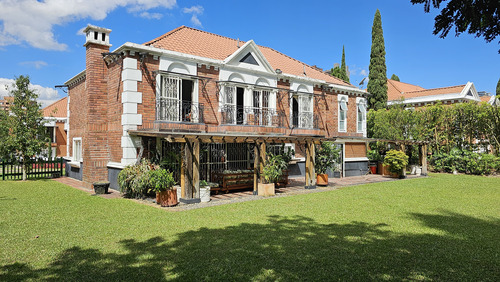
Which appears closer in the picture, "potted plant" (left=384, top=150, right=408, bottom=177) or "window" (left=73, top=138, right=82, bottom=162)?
"window" (left=73, top=138, right=82, bottom=162)

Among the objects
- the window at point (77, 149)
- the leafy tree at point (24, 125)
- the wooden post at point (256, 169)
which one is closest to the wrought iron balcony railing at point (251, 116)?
the wooden post at point (256, 169)

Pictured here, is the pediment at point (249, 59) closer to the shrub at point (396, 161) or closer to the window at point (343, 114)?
the window at point (343, 114)

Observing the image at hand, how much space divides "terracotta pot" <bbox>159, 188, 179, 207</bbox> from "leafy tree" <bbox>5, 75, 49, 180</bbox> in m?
10.6

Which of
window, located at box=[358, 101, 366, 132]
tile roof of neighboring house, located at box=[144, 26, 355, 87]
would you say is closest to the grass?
tile roof of neighboring house, located at box=[144, 26, 355, 87]

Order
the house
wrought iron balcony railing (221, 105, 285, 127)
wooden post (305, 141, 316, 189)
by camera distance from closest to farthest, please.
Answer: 1. the house
2. wooden post (305, 141, 316, 189)
3. wrought iron balcony railing (221, 105, 285, 127)

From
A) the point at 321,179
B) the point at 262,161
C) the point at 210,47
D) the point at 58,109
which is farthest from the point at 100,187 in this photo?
the point at 58,109

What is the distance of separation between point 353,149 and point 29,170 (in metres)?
19.1

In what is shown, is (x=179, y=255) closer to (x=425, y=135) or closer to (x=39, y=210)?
(x=39, y=210)

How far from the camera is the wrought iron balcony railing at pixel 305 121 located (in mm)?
18434

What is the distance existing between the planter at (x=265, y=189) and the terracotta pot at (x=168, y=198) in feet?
11.8

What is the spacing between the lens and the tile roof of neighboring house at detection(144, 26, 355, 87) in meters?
14.6

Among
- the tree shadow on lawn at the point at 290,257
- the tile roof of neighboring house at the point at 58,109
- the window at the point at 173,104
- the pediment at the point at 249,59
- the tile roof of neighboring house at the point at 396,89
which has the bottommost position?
the tree shadow on lawn at the point at 290,257

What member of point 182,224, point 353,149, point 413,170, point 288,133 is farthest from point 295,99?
point 182,224

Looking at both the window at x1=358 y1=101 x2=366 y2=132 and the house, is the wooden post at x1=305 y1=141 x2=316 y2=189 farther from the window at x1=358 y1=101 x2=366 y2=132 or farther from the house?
the window at x1=358 y1=101 x2=366 y2=132
